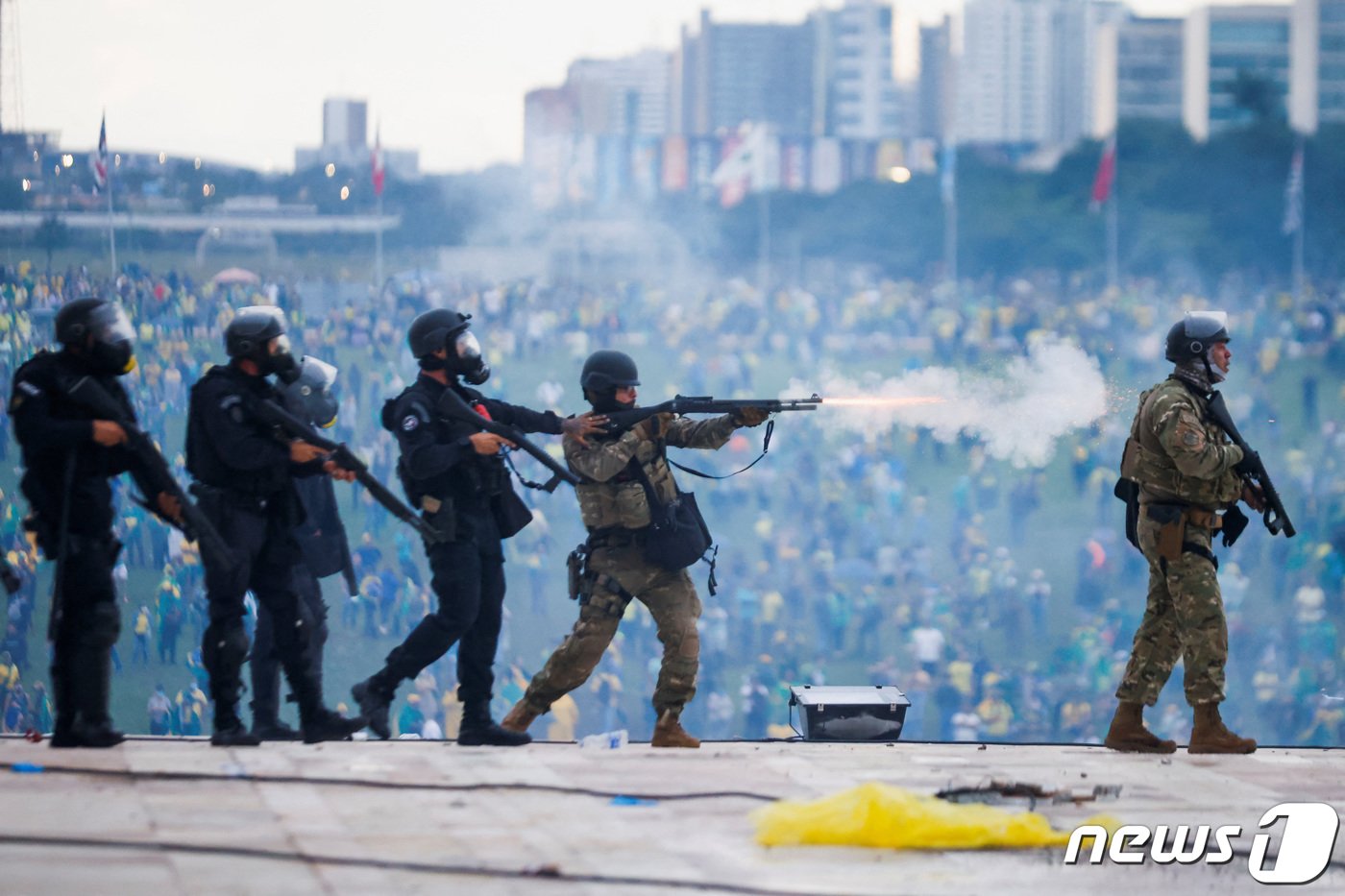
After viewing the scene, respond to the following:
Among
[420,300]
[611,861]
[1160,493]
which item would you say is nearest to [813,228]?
[420,300]

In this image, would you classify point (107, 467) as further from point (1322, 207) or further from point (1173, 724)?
point (1322, 207)

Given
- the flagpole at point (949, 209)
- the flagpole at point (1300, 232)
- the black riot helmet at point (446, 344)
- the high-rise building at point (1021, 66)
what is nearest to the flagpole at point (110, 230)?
the flagpole at point (949, 209)

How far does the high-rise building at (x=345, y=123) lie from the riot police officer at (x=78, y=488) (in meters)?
36.0

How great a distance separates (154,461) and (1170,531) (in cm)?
425

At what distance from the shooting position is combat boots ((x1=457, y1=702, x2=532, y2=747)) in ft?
25.3

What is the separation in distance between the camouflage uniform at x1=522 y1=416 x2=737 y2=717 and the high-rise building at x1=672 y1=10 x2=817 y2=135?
84.9 meters

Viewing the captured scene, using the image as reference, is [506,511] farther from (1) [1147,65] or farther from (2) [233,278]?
(1) [1147,65]

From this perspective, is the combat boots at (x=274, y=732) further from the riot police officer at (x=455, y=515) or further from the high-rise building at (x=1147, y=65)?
the high-rise building at (x=1147, y=65)

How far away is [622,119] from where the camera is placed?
8288 centimetres

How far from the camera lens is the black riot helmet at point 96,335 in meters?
6.97

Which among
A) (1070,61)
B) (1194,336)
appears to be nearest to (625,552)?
(1194,336)

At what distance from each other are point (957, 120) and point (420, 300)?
114 metres

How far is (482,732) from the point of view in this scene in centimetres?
775

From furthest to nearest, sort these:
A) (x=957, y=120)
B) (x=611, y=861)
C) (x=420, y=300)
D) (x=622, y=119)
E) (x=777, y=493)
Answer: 1. (x=957, y=120)
2. (x=622, y=119)
3. (x=420, y=300)
4. (x=777, y=493)
5. (x=611, y=861)
